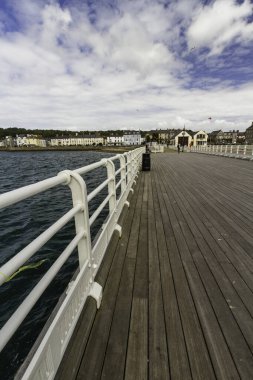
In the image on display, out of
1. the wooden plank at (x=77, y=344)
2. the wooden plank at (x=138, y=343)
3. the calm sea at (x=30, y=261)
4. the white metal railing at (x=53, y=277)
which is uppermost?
the white metal railing at (x=53, y=277)

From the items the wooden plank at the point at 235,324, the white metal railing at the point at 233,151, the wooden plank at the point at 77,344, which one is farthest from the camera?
the white metal railing at the point at 233,151

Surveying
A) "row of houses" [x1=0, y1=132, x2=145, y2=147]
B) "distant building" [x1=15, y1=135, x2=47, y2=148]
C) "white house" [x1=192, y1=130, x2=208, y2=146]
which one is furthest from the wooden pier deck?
"distant building" [x1=15, y1=135, x2=47, y2=148]

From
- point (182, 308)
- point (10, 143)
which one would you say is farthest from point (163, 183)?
point (10, 143)

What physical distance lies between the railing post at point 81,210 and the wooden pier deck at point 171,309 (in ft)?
1.62

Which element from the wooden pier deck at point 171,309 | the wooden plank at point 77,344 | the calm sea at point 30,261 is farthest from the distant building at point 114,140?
the wooden plank at point 77,344

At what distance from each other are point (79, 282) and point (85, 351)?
507mm

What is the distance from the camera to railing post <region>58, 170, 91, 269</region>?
6.32ft

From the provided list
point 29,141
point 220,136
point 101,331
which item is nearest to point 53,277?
point 101,331

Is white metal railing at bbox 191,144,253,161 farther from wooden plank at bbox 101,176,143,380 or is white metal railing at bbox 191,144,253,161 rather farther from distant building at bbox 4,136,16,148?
distant building at bbox 4,136,16,148

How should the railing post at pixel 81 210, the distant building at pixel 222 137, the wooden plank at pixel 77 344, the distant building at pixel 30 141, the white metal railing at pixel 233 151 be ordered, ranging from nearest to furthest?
the wooden plank at pixel 77 344 → the railing post at pixel 81 210 → the white metal railing at pixel 233 151 → the distant building at pixel 222 137 → the distant building at pixel 30 141

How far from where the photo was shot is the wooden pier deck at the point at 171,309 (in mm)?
1639

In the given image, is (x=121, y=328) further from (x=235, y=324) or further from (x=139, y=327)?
(x=235, y=324)

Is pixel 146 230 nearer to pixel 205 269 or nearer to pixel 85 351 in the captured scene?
pixel 205 269

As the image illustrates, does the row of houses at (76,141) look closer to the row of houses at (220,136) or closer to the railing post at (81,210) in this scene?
the row of houses at (220,136)
